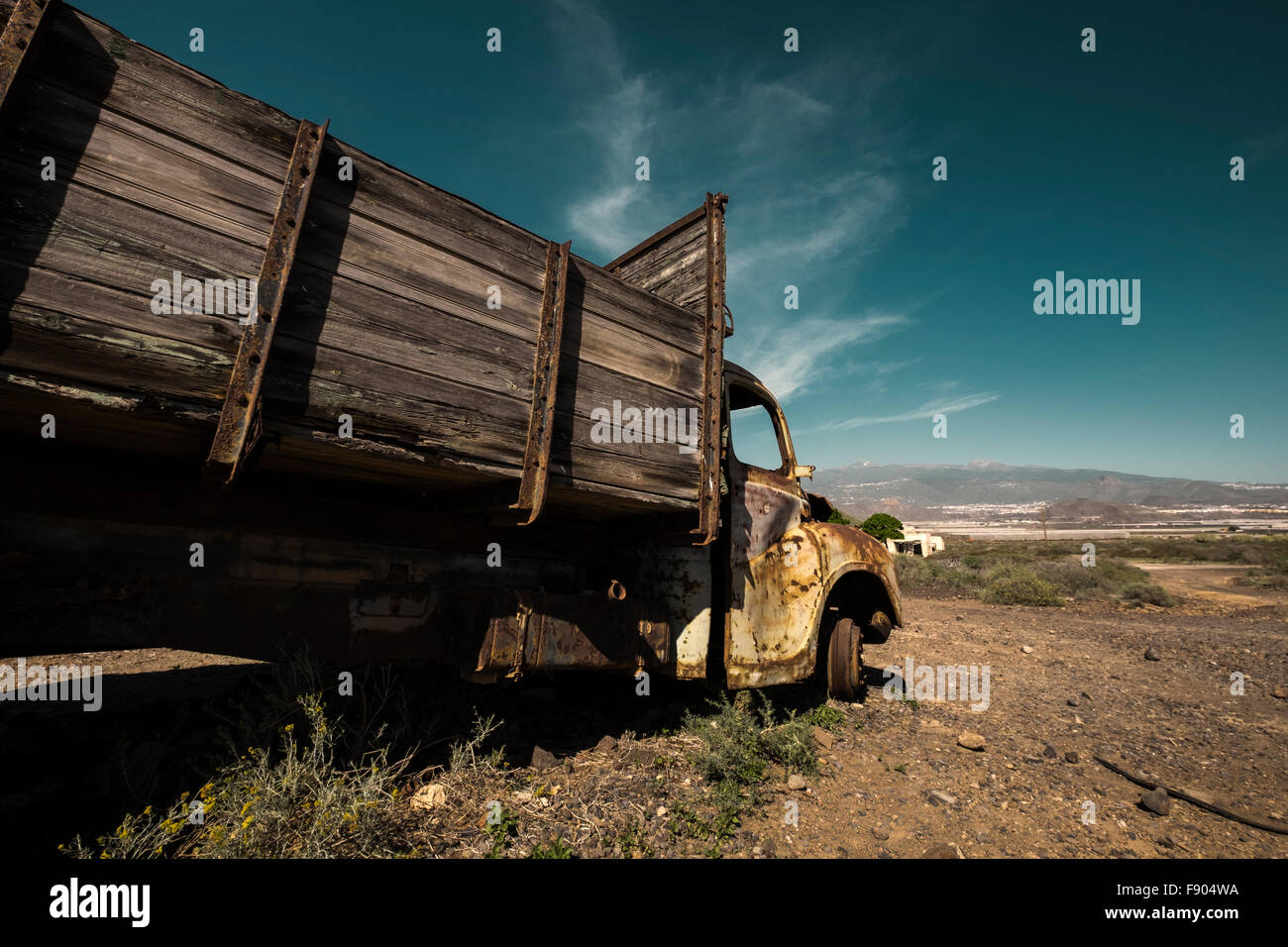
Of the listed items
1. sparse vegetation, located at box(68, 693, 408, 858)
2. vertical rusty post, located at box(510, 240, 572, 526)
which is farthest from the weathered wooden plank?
sparse vegetation, located at box(68, 693, 408, 858)

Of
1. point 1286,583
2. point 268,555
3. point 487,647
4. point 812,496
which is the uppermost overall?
point 812,496

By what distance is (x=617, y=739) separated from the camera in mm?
3494

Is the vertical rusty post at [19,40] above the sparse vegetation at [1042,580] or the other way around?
above

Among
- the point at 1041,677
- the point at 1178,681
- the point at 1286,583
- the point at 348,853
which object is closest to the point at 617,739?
the point at 348,853

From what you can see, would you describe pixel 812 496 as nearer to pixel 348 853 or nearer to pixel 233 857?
pixel 348 853

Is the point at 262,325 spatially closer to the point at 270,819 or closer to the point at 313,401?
the point at 313,401

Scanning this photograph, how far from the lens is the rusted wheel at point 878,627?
4.80 metres

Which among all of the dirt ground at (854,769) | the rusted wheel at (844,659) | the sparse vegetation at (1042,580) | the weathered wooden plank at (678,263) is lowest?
the sparse vegetation at (1042,580)

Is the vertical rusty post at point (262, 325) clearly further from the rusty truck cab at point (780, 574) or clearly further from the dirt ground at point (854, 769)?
the rusty truck cab at point (780, 574)

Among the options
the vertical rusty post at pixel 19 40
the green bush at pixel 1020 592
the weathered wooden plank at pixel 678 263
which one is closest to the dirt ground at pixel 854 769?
the vertical rusty post at pixel 19 40

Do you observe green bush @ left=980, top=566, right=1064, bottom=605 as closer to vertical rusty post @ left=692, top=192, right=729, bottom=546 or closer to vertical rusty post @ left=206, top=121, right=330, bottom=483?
vertical rusty post @ left=692, top=192, right=729, bottom=546

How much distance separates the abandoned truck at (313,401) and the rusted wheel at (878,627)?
5.80 ft

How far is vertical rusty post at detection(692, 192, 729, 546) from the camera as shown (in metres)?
3.04
